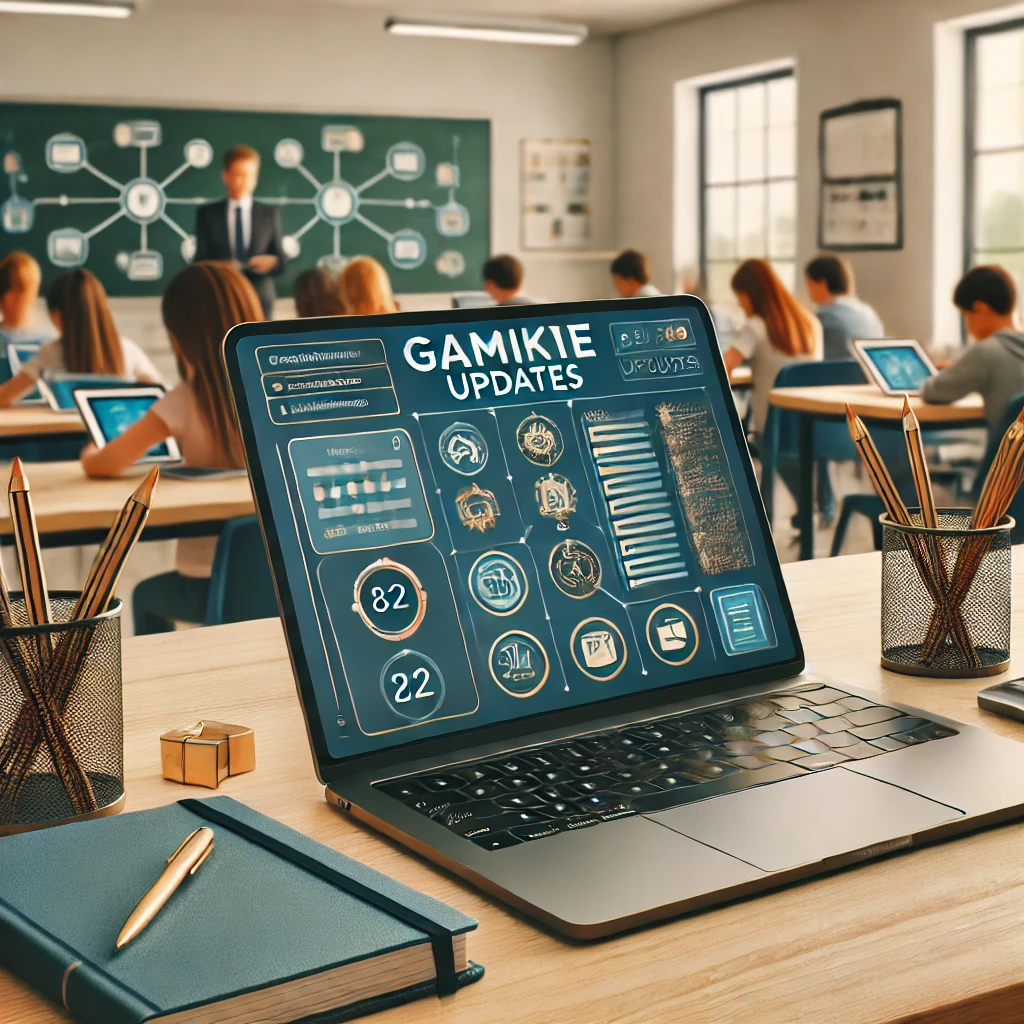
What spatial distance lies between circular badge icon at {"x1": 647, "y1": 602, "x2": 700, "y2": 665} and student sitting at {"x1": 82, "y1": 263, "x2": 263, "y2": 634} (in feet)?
6.60

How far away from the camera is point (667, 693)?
88 centimetres

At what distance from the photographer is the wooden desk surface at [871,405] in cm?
419

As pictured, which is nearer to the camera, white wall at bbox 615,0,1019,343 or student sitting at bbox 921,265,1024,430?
student sitting at bbox 921,265,1024,430

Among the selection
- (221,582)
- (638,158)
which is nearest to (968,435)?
(221,582)

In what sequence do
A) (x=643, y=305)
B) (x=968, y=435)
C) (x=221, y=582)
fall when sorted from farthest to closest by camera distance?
(x=968, y=435) → (x=221, y=582) → (x=643, y=305)

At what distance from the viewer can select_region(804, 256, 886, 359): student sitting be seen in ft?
20.4

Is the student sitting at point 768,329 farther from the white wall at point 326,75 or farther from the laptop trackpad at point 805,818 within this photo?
the laptop trackpad at point 805,818

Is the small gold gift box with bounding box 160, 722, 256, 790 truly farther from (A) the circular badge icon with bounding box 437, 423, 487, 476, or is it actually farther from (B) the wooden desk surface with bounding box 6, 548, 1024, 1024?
(A) the circular badge icon with bounding box 437, 423, 487, 476

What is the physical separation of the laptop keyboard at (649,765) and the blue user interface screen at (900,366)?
13.0ft

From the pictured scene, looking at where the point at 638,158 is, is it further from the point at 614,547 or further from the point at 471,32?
the point at 614,547

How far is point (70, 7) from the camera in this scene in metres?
7.16

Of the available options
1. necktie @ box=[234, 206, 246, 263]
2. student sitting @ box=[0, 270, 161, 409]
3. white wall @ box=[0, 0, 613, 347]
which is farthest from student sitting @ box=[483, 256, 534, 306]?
white wall @ box=[0, 0, 613, 347]

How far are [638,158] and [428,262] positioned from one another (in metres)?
1.71

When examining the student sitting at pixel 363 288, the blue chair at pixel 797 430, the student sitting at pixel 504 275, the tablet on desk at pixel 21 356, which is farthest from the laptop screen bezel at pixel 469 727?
the student sitting at pixel 504 275
